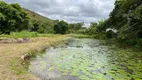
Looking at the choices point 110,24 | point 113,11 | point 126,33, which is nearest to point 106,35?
point 110,24

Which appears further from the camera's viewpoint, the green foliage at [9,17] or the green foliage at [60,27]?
the green foliage at [60,27]

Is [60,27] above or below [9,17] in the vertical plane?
below

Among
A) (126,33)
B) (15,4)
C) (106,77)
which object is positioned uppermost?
(15,4)

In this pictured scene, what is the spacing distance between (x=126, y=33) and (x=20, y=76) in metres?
26.9

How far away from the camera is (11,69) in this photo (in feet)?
41.3

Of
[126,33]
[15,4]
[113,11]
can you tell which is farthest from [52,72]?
[113,11]

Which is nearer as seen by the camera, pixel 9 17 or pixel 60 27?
pixel 9 17

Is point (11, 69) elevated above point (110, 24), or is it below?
below

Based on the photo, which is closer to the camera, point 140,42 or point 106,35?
point 140,42

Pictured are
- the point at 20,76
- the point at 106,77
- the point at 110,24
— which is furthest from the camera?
the point at 110,24

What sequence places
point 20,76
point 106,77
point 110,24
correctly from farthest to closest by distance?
point 110,24, point 106,77, point 20,76

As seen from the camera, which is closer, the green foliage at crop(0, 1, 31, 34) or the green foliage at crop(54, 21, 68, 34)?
the green foliage at crop(0, 1, 31, 34)

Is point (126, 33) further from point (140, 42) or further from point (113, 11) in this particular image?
point (113, 11)

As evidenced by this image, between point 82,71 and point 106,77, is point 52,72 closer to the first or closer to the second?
point 82,71
